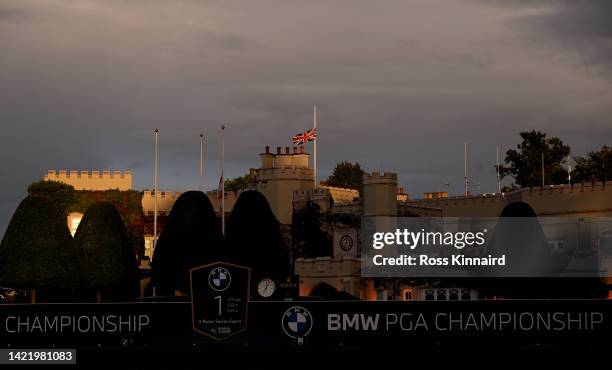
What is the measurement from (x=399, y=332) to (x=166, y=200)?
266 ft

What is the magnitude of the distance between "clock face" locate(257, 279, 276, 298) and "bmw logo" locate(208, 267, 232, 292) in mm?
14230

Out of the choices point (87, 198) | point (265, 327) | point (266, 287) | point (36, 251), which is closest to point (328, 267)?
point (266, 287)

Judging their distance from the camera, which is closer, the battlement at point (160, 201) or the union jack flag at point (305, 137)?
the union jack flag at point (305, 137)

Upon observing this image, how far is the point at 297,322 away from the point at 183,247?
27784 millimetres

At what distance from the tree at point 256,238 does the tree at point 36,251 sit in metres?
10.7

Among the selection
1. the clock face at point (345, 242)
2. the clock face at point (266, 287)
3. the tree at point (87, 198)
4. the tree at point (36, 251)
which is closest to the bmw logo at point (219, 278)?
the clock face at point (266, 287)

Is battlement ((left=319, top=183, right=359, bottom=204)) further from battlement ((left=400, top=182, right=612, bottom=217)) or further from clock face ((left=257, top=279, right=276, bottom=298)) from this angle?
clock face ((left=257, top=279, right=276, bottom=298))

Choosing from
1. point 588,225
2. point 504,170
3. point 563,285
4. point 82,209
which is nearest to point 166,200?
point 82,209

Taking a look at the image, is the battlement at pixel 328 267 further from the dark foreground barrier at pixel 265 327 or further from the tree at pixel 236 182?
the tree at pixel 236 182

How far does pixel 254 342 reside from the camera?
129 ft

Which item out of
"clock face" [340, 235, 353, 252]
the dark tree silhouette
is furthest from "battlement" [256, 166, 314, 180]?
the dark tree silhouette

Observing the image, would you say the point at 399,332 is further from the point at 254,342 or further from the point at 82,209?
the point at 82,209

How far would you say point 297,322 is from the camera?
39375 millimetres

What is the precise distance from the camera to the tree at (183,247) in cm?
6612
